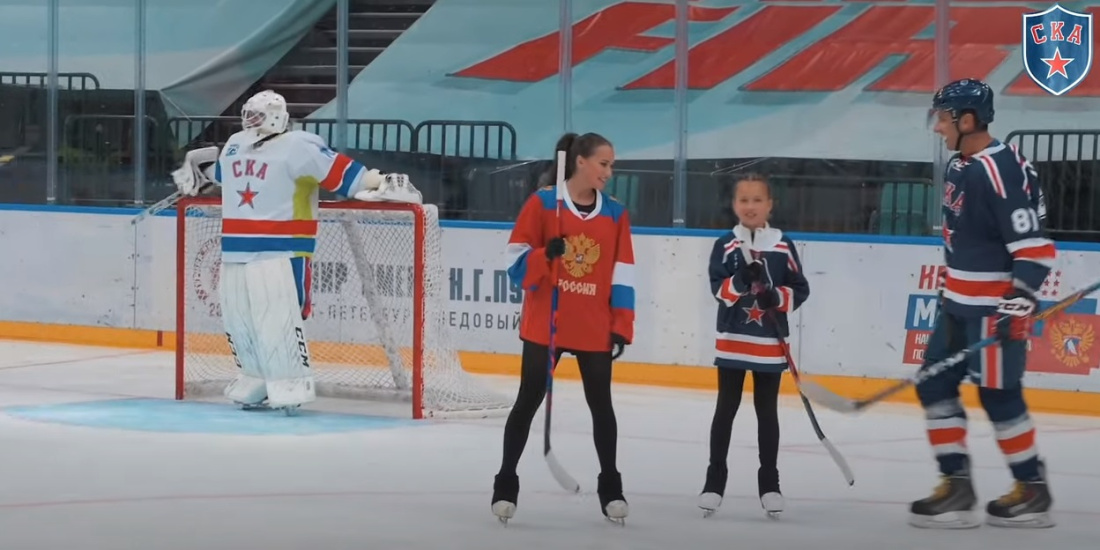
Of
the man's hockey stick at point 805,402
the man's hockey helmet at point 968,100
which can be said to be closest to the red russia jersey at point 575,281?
the man's hockey stick at point 805,402

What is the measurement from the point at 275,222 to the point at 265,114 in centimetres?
40

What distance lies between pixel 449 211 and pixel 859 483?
13.8ft

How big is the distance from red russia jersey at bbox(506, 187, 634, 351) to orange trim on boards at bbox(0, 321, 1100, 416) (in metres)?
2.78

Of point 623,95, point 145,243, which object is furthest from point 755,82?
point 145,243

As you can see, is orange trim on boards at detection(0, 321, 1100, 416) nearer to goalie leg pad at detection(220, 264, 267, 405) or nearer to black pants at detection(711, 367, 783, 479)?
goalie leg pad at detection(220, 264, 267, 405)

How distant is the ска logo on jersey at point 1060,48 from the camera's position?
8.23 meters

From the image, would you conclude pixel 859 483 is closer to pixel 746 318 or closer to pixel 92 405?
pixel 746 318

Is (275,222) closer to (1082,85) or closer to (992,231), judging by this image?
(992,231)

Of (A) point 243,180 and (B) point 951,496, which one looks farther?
(A) point 243,180

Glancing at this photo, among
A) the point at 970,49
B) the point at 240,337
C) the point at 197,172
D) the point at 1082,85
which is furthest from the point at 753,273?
the point at 970,49

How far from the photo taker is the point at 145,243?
29.7 feet

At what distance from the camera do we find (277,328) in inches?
263

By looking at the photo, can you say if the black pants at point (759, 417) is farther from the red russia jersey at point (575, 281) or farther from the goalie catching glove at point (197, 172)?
the goalie catching glove at point (197, 172)

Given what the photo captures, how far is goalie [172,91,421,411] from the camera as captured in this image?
6.65 m
